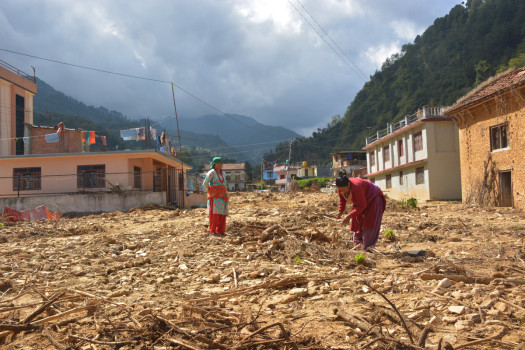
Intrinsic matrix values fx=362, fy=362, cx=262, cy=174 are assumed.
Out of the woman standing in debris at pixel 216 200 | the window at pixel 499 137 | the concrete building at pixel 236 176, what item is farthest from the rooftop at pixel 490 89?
the concrete building at pixel 236 176

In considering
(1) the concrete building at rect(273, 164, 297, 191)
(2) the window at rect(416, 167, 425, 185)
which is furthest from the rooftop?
(1) the concrete building at rect(273, 164, 297, 191)

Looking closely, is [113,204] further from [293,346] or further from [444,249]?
[293,346]

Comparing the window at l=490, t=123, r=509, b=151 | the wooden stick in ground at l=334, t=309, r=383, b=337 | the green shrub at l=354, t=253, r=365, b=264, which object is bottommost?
the wooden stick in ground at l=334, t=309, r=383, b=337

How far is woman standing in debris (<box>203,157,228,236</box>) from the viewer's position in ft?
23.2

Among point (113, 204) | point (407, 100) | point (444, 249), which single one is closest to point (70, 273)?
point (444, 249)

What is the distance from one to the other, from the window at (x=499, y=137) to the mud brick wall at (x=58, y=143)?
25.3m

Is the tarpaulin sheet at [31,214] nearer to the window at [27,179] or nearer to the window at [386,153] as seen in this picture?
the window at [27,179]

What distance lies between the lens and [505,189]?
14.4m

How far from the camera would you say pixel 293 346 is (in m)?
2.34

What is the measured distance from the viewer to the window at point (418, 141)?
22922 mm

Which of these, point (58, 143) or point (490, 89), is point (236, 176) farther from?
point (490, 89)

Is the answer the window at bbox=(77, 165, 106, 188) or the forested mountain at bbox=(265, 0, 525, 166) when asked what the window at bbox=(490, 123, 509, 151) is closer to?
the window at bbox=(77, 165, 106, 188)

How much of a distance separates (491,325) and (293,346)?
57.9 inches

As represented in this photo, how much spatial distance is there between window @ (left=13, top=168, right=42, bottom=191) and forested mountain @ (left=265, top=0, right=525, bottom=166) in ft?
142
